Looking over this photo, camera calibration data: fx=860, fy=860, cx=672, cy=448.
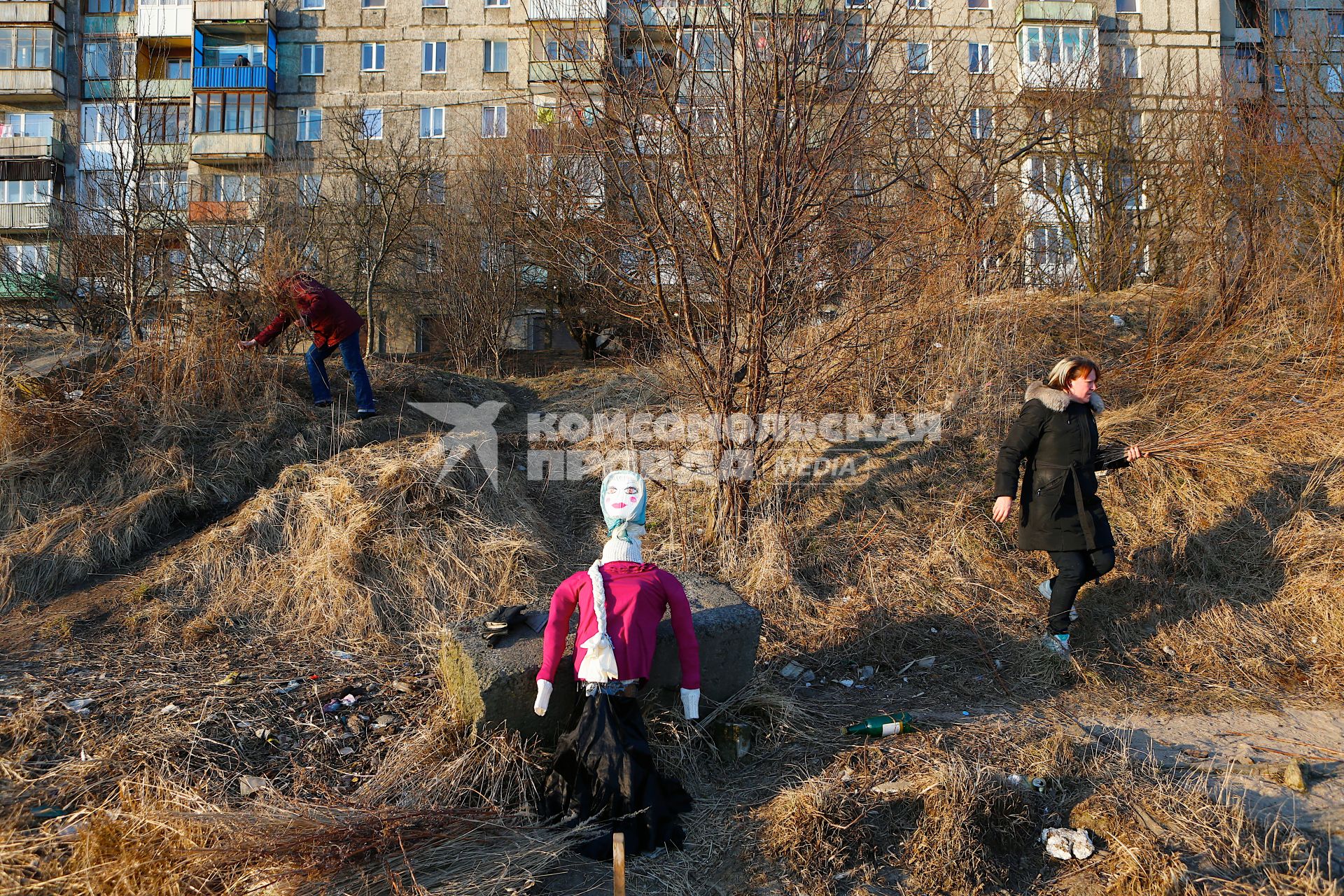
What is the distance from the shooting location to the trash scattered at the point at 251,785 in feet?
11.6

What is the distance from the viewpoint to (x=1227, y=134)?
30.9ft

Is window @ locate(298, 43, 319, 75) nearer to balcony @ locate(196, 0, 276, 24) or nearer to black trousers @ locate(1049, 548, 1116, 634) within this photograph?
balcony @ locate(196, 0, 276, 24)

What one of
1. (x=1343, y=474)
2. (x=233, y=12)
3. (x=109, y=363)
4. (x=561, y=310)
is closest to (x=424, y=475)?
(x=109, y=363)

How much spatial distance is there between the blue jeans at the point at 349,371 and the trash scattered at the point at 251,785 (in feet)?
13.8

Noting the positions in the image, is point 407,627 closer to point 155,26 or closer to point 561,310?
point 561,310

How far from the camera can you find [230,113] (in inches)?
999

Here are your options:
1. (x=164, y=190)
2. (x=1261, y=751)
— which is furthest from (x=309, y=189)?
(x=1261, y=751)

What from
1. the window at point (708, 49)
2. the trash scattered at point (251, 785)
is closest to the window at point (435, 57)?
the window at point (708, 49)

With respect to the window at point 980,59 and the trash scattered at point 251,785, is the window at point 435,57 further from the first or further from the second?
the trash scattered at point 251,785

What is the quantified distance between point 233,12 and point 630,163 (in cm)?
2574

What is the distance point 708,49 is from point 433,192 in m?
13.4

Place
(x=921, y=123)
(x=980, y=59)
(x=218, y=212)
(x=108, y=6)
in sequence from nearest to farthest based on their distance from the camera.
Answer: (x=921, y=123)
(x=980, y=59)
(x=218, y=212)
(x=108, y=6)

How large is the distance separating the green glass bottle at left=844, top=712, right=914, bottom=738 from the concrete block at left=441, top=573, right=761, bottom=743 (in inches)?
22.3

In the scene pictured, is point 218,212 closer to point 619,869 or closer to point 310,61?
point 310,61
